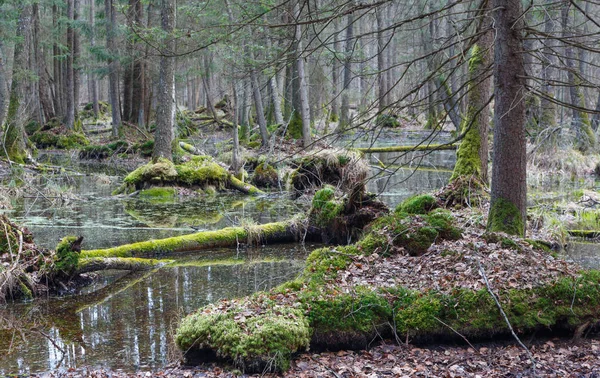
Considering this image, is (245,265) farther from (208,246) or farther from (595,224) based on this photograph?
(595,224)

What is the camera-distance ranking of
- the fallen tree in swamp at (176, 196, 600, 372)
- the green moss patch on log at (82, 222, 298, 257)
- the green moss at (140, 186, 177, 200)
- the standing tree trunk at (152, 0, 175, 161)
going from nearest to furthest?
the fallen tree in swamp at (176, 196, 600, 372) → the green moss patch on log at (82, 222, 298, 257) → the green moss at (140, 186, 177, 200) → the standing tree trunk at (152, 0, 175, 161)

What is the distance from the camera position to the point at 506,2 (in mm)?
6793

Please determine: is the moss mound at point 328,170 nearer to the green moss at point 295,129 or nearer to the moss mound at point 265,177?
the moss mound at point 265,177

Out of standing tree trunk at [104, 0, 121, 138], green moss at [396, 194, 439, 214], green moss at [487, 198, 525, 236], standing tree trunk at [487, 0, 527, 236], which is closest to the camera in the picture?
standing tree trunk at [487, 0, 527, 236]

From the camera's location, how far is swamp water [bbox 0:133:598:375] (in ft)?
19.8

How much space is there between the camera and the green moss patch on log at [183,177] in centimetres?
1692

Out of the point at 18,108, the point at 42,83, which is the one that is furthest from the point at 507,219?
the point at 42,83

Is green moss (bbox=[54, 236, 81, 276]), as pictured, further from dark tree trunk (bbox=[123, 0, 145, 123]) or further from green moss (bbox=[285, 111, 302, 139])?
dark tree trunk (bbox=[123, 0, 145, 123])

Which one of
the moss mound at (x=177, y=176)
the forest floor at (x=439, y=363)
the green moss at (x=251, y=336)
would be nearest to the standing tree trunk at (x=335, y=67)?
the green moss at (x=251, y=336)

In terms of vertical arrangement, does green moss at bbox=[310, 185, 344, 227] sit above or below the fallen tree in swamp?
above

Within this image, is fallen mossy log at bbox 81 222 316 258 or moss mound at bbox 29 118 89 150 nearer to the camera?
fallen mossy log at bbox 81 222 316 258

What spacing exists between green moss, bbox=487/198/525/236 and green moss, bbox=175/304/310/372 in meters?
3.19

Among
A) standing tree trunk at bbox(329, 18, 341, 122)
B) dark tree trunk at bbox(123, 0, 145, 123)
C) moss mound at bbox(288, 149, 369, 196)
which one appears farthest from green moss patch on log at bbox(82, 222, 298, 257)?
dark tree trunk at bbox(123, 0, 145, 123)

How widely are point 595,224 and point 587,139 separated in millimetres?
9865
